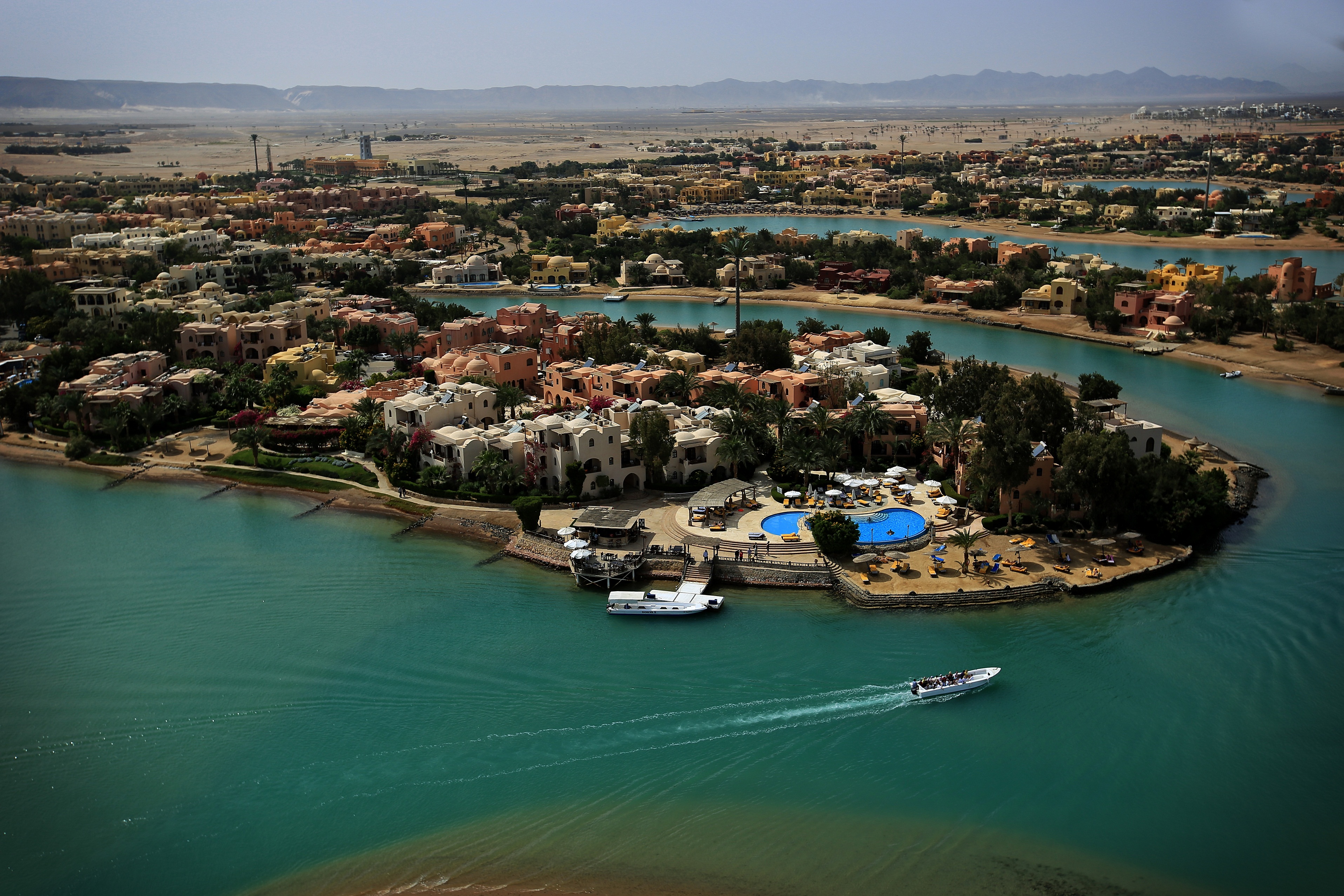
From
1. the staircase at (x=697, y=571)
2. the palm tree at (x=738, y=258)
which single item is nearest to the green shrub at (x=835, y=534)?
the staircase at (x=697, y=571)

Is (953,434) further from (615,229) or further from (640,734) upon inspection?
(615,229)

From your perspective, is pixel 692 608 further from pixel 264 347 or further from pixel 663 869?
pixel 264 347

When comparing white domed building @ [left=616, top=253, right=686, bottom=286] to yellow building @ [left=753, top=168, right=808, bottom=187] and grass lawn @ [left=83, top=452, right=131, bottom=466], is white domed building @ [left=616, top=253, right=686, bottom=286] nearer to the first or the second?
grass lawn @ [left=83, top=452, right=131, bottom=466]

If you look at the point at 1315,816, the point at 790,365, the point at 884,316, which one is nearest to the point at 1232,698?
the point at 1315,816

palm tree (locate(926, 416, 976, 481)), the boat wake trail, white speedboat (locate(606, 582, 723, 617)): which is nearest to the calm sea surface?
the boat wake trail

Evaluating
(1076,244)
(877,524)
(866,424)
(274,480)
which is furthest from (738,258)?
(1076,244)

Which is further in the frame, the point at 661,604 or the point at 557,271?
the point at 557,271

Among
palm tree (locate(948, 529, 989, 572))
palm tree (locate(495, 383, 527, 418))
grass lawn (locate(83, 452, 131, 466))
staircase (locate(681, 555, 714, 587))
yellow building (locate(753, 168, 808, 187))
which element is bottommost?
grass lawn (locate(83, 452, 131, 466))

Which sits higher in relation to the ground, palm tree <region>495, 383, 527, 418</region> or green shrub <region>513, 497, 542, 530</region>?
palm tree <region>495, 383, 527, 418</region>
